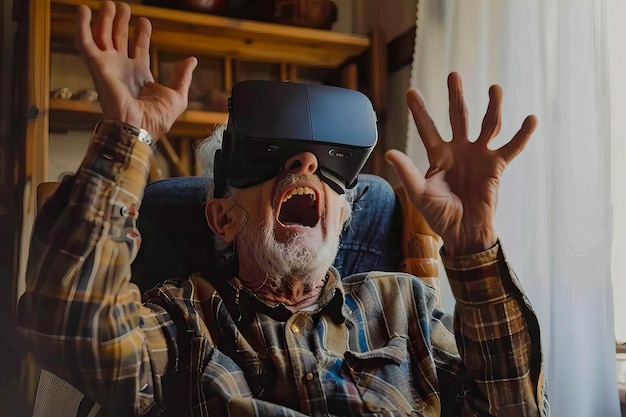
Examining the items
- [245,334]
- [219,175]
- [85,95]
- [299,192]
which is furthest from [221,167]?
[85,95]

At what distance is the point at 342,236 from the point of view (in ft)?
3.10

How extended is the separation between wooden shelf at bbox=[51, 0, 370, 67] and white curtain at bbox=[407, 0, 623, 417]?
411 mm

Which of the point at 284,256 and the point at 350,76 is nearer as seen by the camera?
the point at 284,256

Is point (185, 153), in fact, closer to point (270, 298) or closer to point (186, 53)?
point (186, 53)

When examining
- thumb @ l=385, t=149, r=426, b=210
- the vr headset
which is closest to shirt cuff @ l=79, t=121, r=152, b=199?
the vr headset

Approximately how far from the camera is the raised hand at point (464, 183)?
0.67m

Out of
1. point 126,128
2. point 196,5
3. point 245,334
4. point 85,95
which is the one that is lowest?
point 245,334

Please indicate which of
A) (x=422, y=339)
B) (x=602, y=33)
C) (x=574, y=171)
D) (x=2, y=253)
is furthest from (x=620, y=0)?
(x=2, y=253)

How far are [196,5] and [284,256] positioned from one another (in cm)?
64

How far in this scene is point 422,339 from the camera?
80 centimetres

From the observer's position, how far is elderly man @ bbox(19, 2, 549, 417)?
2.03 ft

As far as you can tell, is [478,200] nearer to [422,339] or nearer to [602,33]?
[422,339]

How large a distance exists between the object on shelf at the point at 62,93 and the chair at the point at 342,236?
8.3 inches

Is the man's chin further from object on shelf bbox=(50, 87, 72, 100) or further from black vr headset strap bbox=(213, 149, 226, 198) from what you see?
object on shelf bbox=(50, 87, 72, 100)
